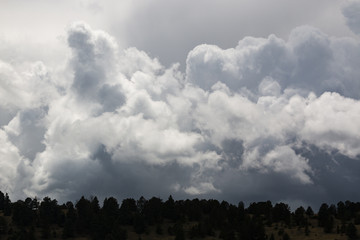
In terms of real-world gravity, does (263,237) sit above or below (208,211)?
below

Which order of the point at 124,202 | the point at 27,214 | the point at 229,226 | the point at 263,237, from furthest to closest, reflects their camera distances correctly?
the point at 124,202 → the point at 27,214 → the point at 229,226 → the point at 263,237

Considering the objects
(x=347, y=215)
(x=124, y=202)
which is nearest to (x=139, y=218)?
(x=124, y=202)

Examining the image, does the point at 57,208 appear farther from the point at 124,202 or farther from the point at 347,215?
the point at 347,215

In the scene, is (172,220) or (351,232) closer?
(351,232)

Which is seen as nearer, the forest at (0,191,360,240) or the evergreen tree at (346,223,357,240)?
the evergreen tree at (346,223,357,240)

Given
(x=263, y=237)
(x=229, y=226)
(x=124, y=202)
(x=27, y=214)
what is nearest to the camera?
(x=263, y=237)

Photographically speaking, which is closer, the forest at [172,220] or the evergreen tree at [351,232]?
the evergreen tree at [351,232]

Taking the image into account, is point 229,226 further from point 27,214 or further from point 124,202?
point 27,214

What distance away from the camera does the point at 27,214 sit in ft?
565

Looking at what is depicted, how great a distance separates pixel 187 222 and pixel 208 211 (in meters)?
15.1

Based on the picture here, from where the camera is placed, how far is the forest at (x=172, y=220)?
505ft

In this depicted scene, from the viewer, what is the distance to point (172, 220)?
18312 centimetres

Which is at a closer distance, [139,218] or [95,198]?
[139,218]

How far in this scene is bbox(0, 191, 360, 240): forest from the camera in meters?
154
